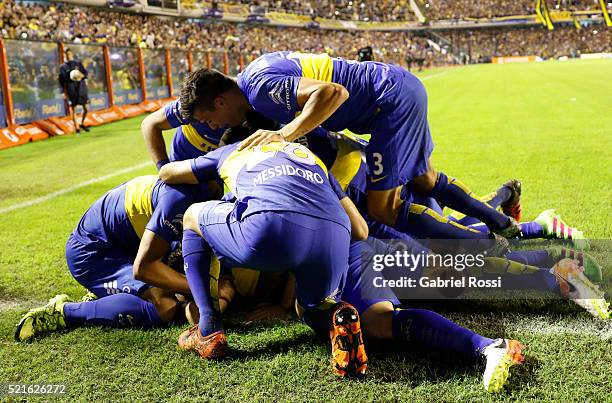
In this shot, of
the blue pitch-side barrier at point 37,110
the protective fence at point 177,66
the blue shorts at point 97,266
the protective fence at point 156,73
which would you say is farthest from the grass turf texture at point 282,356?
the protective fence at point 177,66

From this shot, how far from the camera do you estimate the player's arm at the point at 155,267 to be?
3.14m

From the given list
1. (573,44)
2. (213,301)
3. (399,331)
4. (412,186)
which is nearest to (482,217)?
(412,186)

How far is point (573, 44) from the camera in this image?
66.8 m

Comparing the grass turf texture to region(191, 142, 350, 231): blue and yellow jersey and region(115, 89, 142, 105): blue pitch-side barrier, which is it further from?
region(115, 89, 142, 105): blue pitch-side barrier

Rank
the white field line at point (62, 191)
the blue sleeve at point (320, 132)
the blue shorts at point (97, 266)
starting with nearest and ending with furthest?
1. the blue shorts at point (97, 266)
2. the blue sleeve at point (320, 132)
3. the white field line at point (62, 191)

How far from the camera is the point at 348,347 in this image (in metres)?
2.57

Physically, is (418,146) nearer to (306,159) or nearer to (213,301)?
(306,159)

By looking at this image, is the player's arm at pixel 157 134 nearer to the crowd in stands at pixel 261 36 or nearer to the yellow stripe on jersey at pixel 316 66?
the yellow stripe on jersey at pixel 316 66

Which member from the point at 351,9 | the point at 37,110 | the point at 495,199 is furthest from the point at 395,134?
the point at 351,9

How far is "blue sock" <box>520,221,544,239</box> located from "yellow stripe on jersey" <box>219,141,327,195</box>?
2249 mm

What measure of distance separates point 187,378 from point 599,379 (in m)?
1.84

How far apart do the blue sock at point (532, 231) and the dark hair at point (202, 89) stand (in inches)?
101

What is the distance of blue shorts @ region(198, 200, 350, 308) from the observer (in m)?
2.50

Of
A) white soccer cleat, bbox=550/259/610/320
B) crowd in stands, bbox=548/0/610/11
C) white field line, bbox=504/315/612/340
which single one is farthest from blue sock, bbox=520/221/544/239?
crowd in stands, bbox=548/0/610/11
